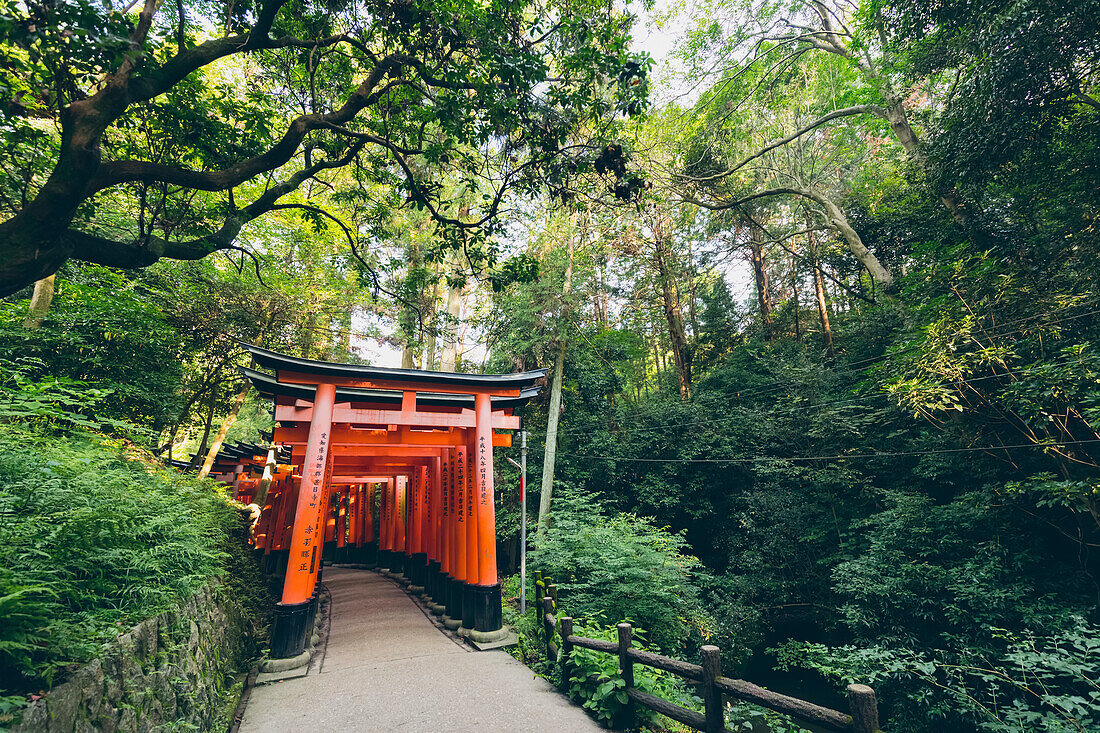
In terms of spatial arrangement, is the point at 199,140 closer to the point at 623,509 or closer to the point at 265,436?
the point at 265,436

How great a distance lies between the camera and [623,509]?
49.1ft

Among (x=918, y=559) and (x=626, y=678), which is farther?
(x=918, y=559)

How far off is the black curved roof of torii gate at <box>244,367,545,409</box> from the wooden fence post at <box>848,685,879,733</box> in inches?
244

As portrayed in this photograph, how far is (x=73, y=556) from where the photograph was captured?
8.68ft

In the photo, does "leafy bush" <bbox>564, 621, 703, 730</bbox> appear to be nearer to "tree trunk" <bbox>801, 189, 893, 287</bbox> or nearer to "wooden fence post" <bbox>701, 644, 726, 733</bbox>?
"wooden fence post" <bbox>701, 644, 726, 733</bbox>

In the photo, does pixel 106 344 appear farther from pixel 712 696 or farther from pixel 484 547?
pixel 712 696

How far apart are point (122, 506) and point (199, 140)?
154 inches

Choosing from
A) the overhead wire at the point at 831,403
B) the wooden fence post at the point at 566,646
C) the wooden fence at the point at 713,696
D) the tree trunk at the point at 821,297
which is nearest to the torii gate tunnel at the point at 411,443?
the wooden fence post at the point at 566,646

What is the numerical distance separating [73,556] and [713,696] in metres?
4.63

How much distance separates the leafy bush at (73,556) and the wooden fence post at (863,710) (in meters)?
4.21

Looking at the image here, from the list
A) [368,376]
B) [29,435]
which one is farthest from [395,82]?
[29,435]

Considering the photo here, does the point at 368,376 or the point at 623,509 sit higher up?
the point at 368,376

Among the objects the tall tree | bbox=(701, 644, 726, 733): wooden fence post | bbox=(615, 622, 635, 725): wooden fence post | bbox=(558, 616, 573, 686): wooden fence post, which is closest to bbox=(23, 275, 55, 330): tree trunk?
the tall tree

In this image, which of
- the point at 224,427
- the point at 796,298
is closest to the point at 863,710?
the point at 224,427
